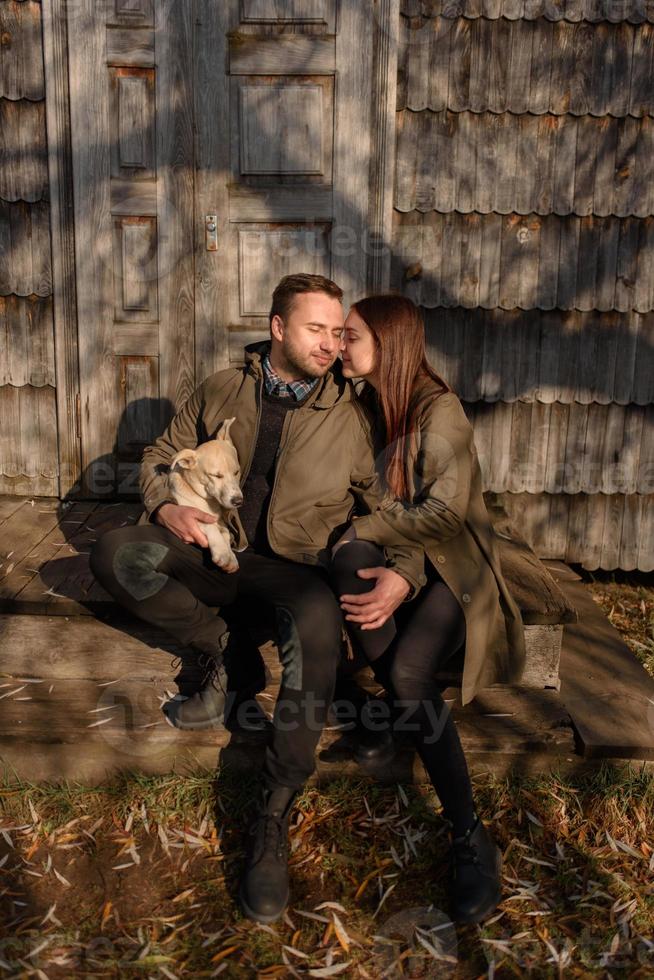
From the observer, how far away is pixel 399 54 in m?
4.82

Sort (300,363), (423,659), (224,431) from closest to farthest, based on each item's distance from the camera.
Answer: (423,659), (224,431), (300,363)

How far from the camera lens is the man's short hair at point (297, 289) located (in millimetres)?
3535

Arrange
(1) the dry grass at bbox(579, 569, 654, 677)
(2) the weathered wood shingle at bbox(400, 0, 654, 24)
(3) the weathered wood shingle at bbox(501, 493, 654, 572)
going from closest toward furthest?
(2) the weathered wood shingle at bbox(400, 0, 654, 24), (1) the dry grass at bbox(579, 569, 654, 677), (3) the weathered wood shingle at bbox(501, 493, 654, 572)

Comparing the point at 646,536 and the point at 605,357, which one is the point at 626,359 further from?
the point at 646,536

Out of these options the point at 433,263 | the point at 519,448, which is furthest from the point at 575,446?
the point at 433,263

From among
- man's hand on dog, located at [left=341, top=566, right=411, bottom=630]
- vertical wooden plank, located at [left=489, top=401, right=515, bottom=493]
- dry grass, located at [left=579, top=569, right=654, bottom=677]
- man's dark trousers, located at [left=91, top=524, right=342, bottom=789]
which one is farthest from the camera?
vertical wooden plank, located at [left=489, top=401, right=515, bottom=493]

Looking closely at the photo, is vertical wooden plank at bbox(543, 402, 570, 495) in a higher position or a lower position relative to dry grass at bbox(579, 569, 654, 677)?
higher

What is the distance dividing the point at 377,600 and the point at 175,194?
116 inches

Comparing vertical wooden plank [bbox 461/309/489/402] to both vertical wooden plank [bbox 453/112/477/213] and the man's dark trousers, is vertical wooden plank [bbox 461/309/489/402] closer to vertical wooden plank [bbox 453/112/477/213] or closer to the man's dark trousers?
vertical wooden plank [bbox 453/112/477/213]

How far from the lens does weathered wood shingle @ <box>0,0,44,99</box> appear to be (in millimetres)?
4801

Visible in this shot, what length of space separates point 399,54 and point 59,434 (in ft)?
9.45

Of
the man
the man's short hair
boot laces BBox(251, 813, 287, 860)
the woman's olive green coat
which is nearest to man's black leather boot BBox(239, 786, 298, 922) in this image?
boot laces BBox(251, 813, 287, 860)

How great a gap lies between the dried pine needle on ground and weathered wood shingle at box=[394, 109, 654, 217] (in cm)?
313

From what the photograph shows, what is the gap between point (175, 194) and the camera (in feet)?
16.3
